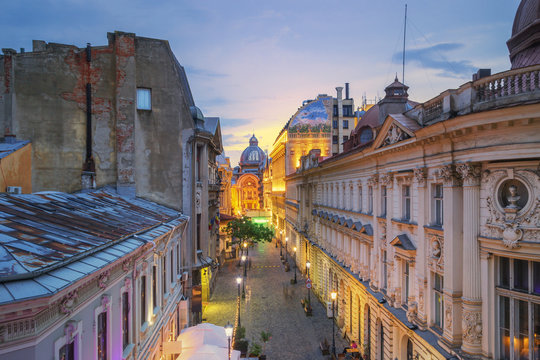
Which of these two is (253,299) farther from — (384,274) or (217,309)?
(384,274)

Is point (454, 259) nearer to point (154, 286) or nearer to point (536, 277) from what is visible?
point (536, 277)

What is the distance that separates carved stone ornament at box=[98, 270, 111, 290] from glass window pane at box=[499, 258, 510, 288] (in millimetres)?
11308

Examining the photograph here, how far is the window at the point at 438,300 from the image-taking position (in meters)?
13.1

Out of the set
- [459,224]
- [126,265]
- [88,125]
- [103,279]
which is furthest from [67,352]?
[88,125]

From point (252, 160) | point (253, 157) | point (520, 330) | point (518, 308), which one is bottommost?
point (520, 330)

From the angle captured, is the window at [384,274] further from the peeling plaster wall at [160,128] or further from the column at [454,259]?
the peeling plaster wall at [160,128]

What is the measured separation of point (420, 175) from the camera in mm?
14094

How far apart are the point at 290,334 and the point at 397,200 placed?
13.5 m

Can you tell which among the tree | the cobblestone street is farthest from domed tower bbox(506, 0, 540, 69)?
the tree

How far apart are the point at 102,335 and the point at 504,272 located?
460 inches

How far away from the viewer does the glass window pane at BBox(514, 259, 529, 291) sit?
1020 centimetres

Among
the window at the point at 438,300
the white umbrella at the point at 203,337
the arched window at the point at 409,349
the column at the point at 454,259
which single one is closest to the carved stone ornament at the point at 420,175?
the column at the point at 454,259

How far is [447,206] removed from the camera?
1215 cm

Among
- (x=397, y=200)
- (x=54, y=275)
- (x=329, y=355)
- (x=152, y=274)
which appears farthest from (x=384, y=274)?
(x=54, y=275)
